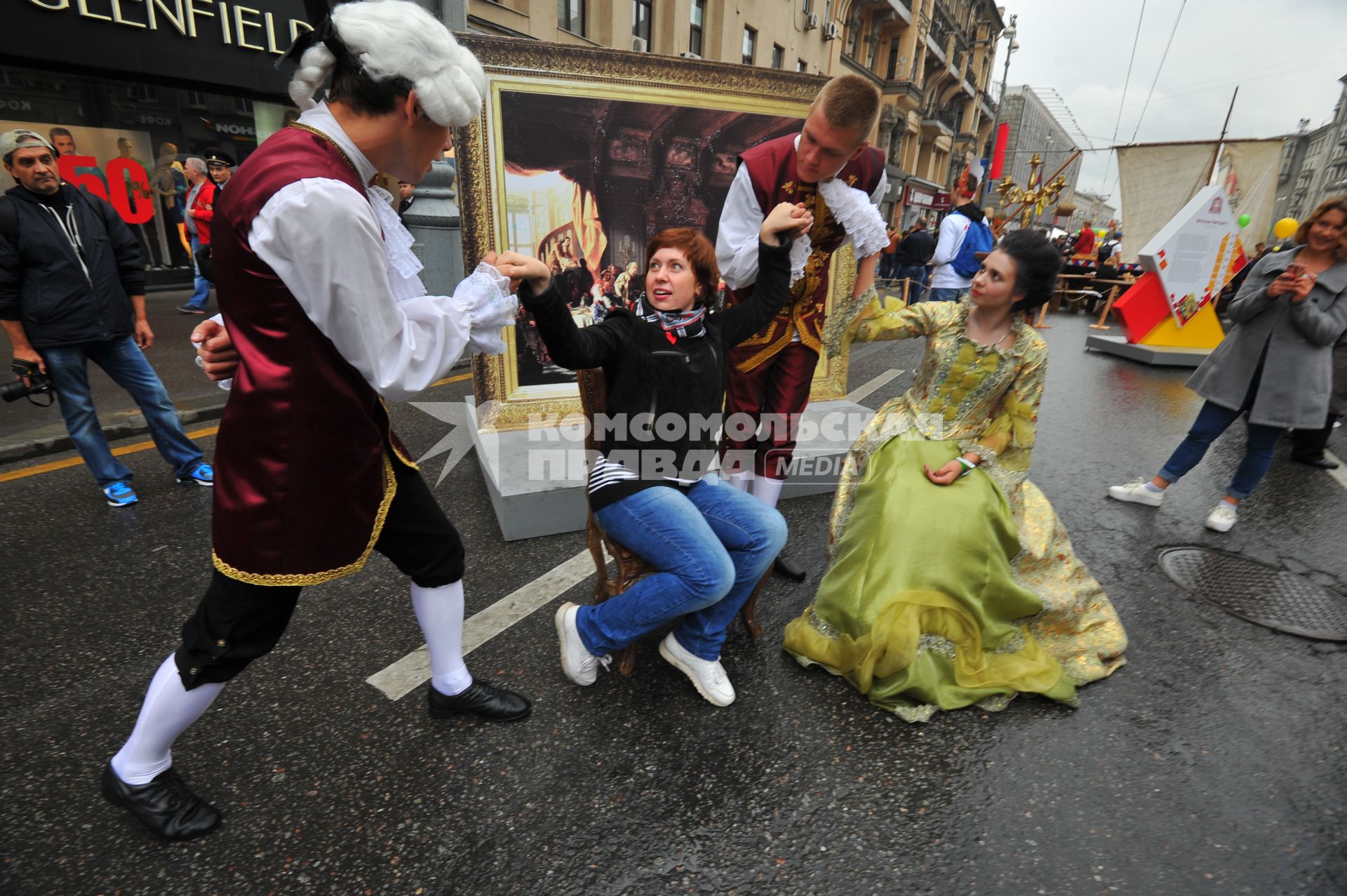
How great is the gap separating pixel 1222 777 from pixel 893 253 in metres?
14.9

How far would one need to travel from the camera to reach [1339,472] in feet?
16.3

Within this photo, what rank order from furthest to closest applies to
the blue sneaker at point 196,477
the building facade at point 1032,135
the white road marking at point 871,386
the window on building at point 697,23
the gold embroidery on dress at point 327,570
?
the building facade at point 1032,135
the window on building at point 697,23
the white road marking at point 871,386
the blue sneaker at point 196,477
the gold embroidery on dress at point 327,570

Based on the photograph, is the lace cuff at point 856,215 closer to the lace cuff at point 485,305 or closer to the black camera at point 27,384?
the lace cuff at point 485,305

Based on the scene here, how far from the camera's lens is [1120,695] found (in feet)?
7.98

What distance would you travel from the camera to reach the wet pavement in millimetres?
1696

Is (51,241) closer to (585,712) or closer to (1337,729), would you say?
(585,712)

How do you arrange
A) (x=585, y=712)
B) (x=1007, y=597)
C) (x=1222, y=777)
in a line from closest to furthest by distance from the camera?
(x=1222, y=777) < (x=585, y=712) < (x=1007, y=597)

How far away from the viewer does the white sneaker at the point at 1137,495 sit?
4141 mm

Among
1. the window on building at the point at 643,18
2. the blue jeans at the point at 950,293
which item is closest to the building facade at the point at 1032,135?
the window on building at the point at 643,18

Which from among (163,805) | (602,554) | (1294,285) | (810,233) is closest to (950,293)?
(1294,285)

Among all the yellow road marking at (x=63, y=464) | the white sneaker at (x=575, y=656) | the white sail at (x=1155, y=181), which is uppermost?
the white sail at (x=1155, y=181)

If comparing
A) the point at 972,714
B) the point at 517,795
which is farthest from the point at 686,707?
the point at 972,714

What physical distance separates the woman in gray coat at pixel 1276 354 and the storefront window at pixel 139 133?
1121cm

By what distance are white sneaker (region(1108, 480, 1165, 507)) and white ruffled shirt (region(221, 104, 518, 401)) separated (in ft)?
14.0
